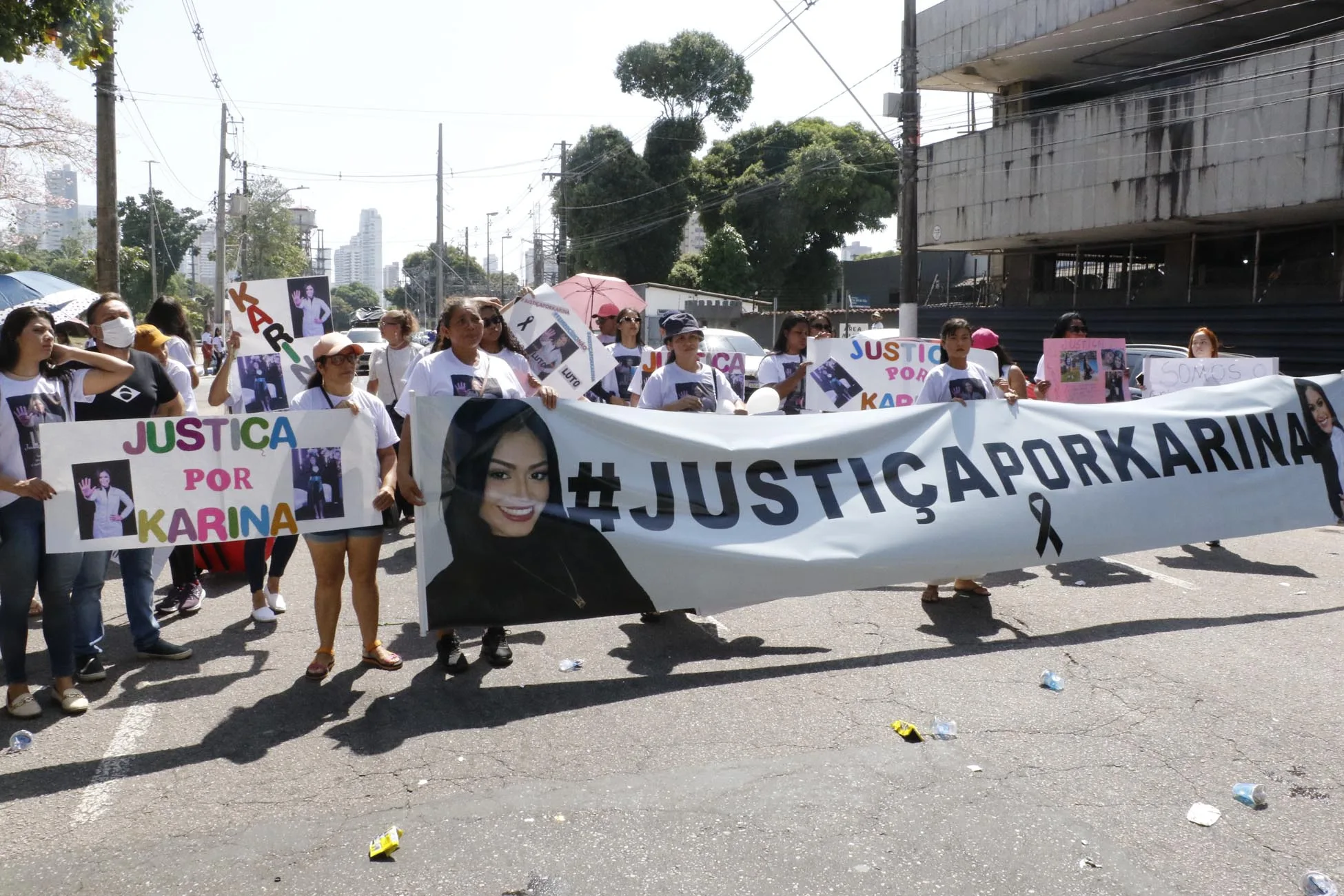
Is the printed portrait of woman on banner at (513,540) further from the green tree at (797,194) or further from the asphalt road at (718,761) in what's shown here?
the green tree at (797,194)

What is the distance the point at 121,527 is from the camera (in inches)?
198

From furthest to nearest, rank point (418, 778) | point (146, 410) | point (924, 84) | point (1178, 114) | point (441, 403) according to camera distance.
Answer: point (924, 84)
point (1178, 114)
point (146, 410)
point (441, 403)
point (418, 778)

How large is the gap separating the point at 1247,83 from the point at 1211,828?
20.4 m

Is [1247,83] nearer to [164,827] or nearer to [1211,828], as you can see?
[1211,828]

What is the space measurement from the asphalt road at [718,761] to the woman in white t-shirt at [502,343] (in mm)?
1504

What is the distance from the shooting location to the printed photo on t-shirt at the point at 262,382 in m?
8.79

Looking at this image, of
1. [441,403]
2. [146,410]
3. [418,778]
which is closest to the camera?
[418,778]

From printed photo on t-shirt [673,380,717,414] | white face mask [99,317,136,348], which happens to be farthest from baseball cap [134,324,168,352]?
printed photo on t-shirt [673,380,717,414]

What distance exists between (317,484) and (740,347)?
18452 mm

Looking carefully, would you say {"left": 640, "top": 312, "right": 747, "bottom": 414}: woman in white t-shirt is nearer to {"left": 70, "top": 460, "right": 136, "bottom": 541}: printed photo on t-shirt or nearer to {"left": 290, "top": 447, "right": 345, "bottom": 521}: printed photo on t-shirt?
{"left": 290, "top": 447, "right": 345, "bottom": 521}: printed photo on t-shirt

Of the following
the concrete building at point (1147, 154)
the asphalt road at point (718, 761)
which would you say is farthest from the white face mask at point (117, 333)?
the concrete building at point (1147, 154)

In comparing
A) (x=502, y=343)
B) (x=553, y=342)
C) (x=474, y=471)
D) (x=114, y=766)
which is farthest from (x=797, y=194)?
(x=114, y=766)

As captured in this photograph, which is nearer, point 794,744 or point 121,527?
point 794,744

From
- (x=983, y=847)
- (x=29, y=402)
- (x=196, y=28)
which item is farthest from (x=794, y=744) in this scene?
(x=196, y=28)
